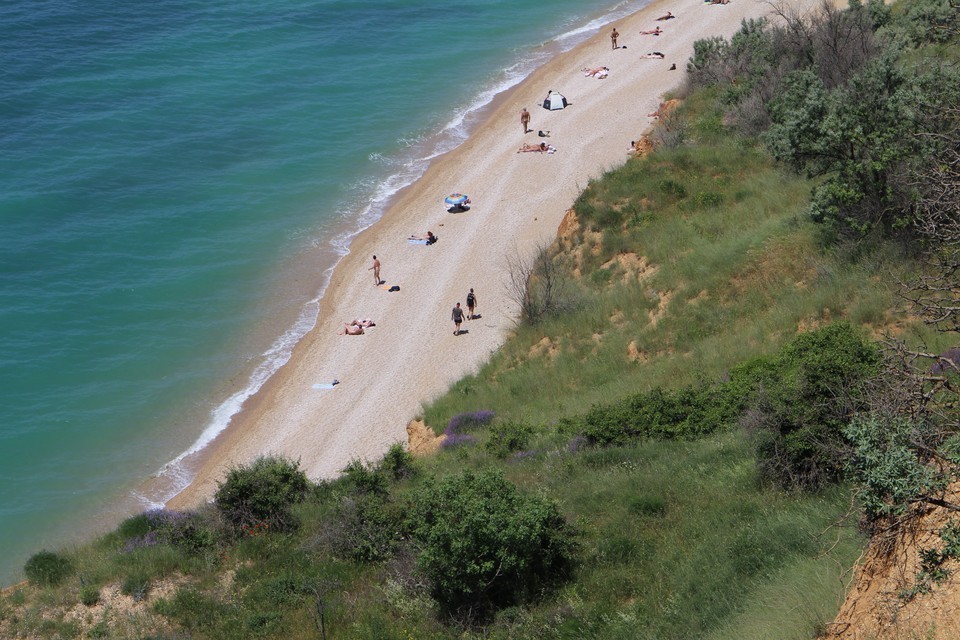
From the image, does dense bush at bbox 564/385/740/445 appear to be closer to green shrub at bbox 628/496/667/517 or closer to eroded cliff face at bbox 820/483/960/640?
green shrub at bbox 628/496/667/517

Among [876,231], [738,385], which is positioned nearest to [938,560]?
[738,385]

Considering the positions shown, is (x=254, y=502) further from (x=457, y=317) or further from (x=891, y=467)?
(x=457, y=317)

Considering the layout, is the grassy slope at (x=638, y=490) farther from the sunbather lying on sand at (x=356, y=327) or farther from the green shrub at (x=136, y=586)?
the sunbather lying on sand at (x=356, y=327)

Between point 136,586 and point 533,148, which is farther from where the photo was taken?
point 533,148

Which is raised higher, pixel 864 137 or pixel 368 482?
pixel 864 137

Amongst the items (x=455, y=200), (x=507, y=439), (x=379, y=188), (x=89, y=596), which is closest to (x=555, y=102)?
(x=379, y=188)

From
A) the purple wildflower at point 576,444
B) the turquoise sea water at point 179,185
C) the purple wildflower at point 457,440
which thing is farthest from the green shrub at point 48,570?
the purple wildflower at point 576,444
